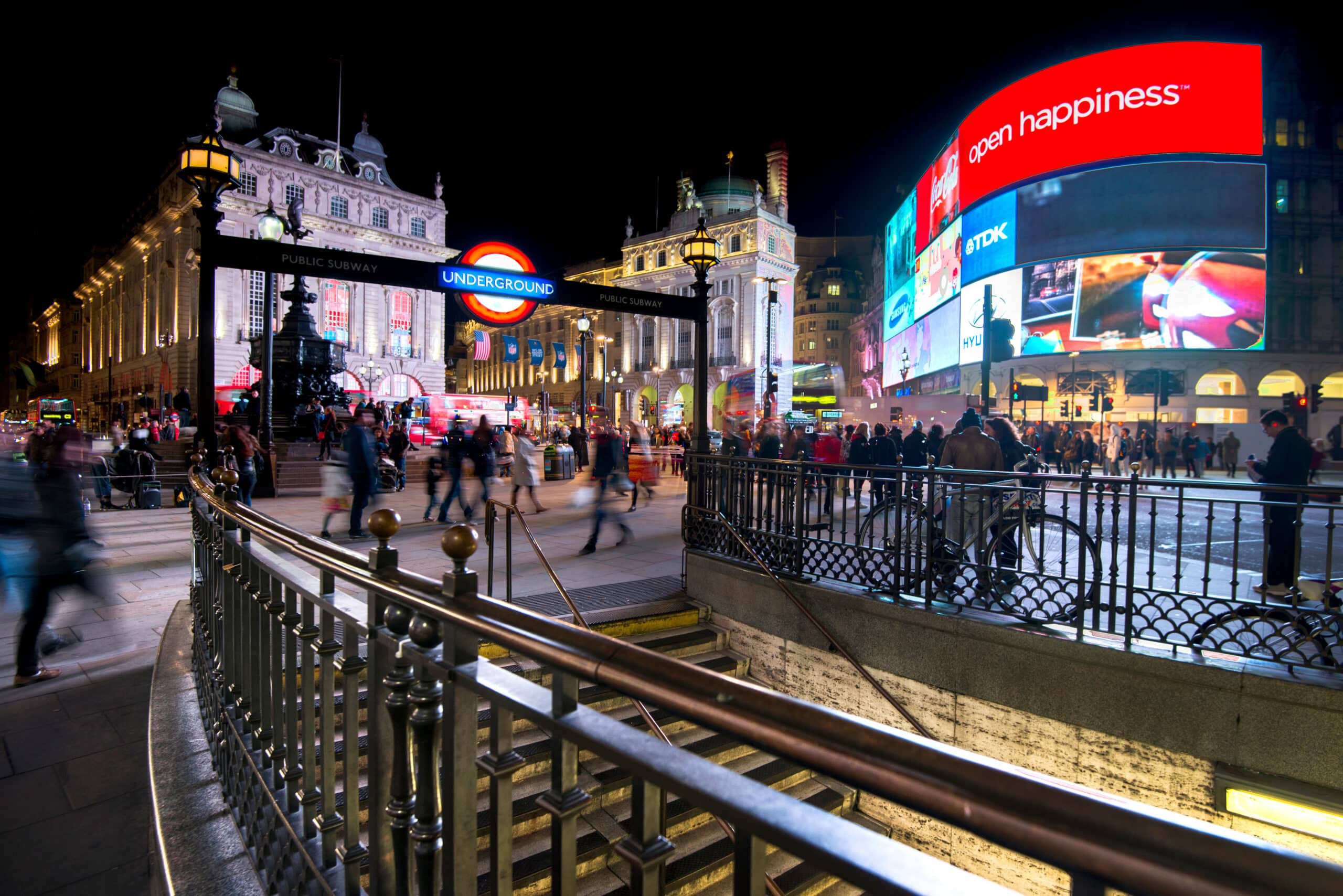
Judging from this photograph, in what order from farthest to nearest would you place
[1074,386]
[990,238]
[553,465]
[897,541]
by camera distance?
[990,238]
[1074,386]
[553,465]
[897,541]

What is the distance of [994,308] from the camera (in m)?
36.4

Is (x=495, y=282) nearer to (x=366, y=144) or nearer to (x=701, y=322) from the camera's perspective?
(x=701, y=322)

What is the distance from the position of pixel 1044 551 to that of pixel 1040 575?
1993 mm

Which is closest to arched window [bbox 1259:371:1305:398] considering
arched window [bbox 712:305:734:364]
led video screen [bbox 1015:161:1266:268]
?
led video screen [bbox 1015:161:1266:268]

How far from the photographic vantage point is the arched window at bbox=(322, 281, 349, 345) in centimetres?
5559

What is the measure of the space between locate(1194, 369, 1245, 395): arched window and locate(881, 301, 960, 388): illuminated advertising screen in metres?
12.6

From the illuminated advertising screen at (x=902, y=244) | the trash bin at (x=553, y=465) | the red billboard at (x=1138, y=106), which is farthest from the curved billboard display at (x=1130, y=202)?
the trash bin at (x=553, y=465)

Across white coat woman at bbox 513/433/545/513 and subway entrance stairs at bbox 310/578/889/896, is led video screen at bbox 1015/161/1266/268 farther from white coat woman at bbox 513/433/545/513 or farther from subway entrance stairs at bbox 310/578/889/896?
subway entrance stairs at bbox 310/578/889/896

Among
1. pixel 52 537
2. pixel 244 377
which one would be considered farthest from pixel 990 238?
pixel 244 377

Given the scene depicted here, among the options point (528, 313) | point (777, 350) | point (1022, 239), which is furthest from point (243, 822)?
point (777, 350)

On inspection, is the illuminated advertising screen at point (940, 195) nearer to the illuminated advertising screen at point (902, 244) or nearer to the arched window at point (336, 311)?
the illuminated advertising screen at point (902, 244)

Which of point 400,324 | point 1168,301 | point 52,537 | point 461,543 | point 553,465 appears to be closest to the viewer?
point 461,543

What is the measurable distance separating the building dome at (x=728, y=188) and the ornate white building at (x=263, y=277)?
2670 cm

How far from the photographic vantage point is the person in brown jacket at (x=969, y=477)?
20.0ft
